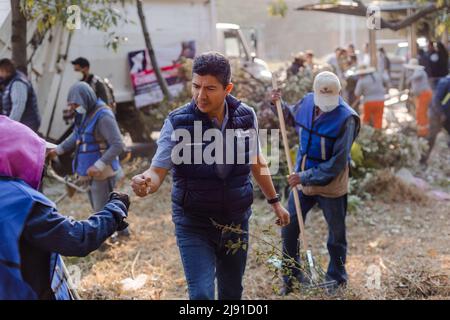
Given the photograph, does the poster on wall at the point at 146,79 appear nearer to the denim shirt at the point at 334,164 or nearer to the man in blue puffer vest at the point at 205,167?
the denim shirt at the point at 334,164

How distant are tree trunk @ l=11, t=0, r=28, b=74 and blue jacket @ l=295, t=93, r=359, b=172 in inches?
130

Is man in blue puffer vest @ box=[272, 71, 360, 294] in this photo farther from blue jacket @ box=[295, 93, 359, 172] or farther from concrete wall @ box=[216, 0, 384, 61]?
concrete wall @ box=[216, 0, 384, 61]

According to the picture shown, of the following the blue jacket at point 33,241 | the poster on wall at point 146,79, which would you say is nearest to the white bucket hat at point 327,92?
the blue jacket at point 33,241

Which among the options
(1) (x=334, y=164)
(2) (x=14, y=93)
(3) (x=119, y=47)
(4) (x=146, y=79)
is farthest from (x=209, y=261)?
(4) (x=146, y=79)

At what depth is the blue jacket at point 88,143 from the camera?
616 centimetres

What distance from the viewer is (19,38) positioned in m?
7.40

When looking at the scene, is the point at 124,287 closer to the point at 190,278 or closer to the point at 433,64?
the point at 190,278

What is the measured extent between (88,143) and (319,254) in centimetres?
237

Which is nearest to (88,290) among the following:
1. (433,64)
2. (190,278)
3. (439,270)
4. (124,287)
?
(124,287)

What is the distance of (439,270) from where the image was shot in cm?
520

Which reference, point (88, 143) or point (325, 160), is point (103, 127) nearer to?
point (88, 143)

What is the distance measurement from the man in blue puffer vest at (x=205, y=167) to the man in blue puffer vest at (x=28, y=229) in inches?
32.9

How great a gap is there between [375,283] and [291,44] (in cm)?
4705

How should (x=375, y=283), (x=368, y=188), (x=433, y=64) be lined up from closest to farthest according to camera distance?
(x=375, y=283), (x=368, y=188), (x=433, y=64)
